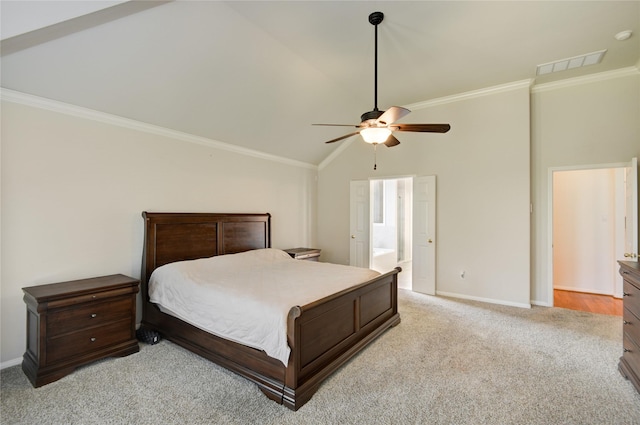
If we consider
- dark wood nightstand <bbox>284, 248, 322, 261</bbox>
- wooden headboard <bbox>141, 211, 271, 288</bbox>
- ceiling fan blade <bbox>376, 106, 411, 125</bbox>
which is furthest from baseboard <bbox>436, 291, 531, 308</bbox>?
Answer: ceiling fan blade <bbox>376, 106, 411, 125</bbox>

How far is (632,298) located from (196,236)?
4450 mm

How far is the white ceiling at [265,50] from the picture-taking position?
2.52m

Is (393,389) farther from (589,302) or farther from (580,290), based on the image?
(580,290)

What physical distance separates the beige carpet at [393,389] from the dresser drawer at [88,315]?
393 mm

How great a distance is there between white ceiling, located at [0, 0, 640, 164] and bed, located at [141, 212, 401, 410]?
4.35 feet

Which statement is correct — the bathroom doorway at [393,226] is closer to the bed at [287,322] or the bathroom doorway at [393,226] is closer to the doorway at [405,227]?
the doorway at [405,227]

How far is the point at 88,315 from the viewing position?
2656 mm

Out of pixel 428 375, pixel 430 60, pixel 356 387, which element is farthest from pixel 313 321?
pixel 430 60

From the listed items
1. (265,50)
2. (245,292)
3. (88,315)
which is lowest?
(88,315)

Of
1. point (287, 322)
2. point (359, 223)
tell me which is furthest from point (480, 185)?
point (287, 322)

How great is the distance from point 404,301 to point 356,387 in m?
2.48

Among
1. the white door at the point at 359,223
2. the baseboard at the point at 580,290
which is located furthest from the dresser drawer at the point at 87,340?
the baseboard at the point at 580,290

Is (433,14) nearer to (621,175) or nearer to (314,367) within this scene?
(314,367)

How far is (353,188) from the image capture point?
5.90 meters
